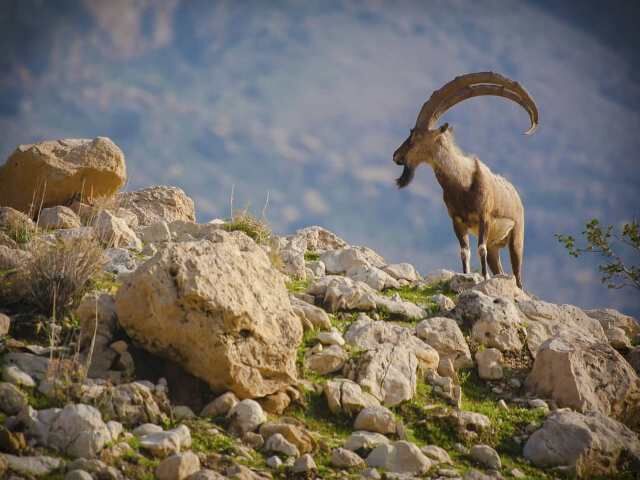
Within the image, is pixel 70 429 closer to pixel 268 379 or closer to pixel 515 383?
pixel 268 379

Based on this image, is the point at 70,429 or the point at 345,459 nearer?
the point at 70,429

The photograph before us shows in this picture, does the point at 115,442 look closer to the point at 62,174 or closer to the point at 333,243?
the point at 62,174

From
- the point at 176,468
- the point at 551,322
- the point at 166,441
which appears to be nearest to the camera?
the point at 176,468

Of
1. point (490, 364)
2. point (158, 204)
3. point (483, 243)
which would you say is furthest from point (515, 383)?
point (158, 204)

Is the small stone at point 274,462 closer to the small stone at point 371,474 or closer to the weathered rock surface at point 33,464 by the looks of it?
the small stone at point 371,474

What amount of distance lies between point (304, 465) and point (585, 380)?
11.4 feet

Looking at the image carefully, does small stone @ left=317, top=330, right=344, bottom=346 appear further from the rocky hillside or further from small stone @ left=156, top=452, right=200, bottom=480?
small stone @ left=156, top=452, right=200, bottom=480

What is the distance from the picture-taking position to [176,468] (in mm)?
4012

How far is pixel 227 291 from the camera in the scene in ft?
16.7

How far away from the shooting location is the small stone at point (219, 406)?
195 inches

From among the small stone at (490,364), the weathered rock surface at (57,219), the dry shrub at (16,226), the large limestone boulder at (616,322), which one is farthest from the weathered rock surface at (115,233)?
the large limestone boulder at (616,322)

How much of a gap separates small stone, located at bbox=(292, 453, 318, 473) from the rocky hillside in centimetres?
2

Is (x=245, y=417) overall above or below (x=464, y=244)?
below

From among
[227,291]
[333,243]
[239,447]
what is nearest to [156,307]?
[227,291]
